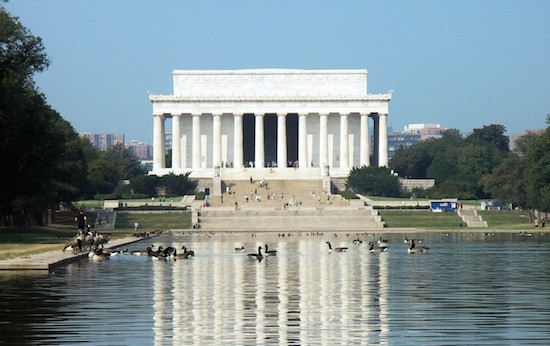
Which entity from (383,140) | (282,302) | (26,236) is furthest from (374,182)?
(282,302)

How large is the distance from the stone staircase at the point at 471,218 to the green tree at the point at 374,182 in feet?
74.6

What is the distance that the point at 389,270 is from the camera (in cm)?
Result: 4162

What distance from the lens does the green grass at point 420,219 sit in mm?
97938

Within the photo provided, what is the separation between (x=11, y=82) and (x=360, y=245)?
17.9m

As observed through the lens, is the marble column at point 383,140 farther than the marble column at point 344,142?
Yes

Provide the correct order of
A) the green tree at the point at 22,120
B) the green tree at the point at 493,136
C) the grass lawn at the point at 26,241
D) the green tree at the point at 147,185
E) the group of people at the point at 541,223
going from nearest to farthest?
1. the grass lawn at the point at 26,241
2. the green tree at the point at 22,120
3. the group of people at the point at 541,223
4. the green tree at the point at 147,185
5. the green tree at the point at 493,136

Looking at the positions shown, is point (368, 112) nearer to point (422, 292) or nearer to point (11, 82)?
point (11, 82)

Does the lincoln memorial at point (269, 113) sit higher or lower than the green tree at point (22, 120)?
higher

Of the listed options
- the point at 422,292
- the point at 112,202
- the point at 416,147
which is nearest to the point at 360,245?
the point at 422,292

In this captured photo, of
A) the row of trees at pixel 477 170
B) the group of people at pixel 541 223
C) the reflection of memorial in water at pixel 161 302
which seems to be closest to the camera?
the reflection of memorial in water at pixel 161 302

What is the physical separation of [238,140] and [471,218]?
48.4 metres

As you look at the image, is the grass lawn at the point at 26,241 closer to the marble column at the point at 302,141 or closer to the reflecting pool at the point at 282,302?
the reflecting pool at the point at 282,302

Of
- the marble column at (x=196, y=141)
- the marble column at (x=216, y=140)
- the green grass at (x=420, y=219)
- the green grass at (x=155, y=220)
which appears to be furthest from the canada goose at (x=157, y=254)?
the marble column at (x=196, y=141)

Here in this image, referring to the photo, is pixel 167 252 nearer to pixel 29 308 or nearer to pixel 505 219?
pixel 29 308
